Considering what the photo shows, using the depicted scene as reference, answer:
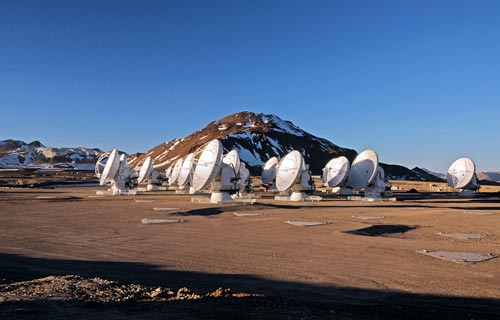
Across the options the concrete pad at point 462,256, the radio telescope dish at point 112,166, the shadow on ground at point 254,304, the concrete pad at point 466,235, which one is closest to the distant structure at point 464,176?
the concrete pad at point 466,235

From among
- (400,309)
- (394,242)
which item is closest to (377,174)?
(394,242)

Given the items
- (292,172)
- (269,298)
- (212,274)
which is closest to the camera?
(269,298)

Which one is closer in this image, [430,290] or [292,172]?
[430,290]

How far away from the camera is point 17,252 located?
1823 cm

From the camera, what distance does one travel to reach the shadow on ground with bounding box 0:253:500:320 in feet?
30.2

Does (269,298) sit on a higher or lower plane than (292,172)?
lower

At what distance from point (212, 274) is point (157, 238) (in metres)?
9.02

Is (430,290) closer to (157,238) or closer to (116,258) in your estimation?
(116,258)

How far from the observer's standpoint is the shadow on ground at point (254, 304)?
30.2ft

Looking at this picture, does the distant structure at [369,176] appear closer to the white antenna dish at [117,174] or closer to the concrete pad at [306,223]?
the concrete pad at [306,223]

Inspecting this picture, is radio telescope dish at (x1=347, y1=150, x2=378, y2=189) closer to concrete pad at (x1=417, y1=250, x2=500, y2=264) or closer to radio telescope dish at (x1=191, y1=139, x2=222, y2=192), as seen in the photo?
radio telescope dish at (x1=191, y1=139, x2=222, y2=192)

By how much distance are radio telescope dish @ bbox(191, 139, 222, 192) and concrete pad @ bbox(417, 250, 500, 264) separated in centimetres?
2656

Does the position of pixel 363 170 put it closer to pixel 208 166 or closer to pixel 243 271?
pixel 208 166

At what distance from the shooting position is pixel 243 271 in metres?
15.1
